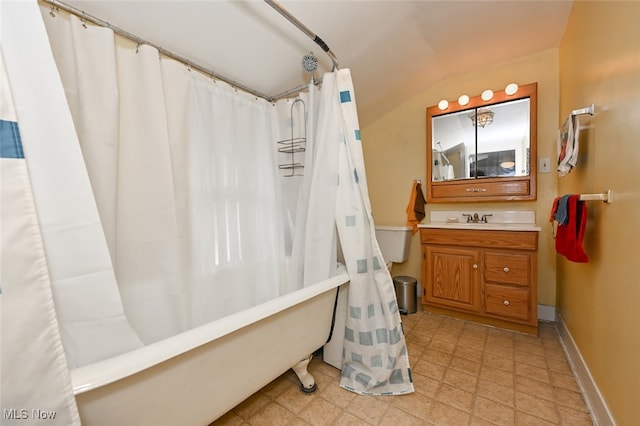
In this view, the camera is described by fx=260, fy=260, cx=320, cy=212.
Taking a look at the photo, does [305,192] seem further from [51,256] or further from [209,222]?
[51,256]

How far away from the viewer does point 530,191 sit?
2.18 meters

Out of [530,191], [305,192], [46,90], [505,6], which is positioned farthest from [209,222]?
[530,191]

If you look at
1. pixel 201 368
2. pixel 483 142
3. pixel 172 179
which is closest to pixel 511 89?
pixel 483 142

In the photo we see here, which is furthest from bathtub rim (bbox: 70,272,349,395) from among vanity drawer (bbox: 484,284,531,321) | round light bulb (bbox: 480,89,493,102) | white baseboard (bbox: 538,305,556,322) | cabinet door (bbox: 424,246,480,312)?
round light bulb (bbox: 480,89,493,102)

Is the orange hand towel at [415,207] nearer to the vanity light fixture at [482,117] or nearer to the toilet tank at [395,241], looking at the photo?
the toilet tank at [395,241]

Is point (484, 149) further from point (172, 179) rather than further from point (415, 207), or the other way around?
point (172, 179)

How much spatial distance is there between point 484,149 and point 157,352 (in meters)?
2.72

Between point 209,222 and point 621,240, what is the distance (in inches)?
77.0

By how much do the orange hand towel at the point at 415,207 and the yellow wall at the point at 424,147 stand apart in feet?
0.37

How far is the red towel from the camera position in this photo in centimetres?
127

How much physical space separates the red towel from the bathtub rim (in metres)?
1.43

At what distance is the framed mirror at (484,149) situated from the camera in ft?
7.23

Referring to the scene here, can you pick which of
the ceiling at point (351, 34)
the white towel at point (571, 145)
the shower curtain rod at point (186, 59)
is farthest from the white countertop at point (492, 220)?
the shower curtain rod at point (186, 59)

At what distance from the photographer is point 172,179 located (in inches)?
53.2
